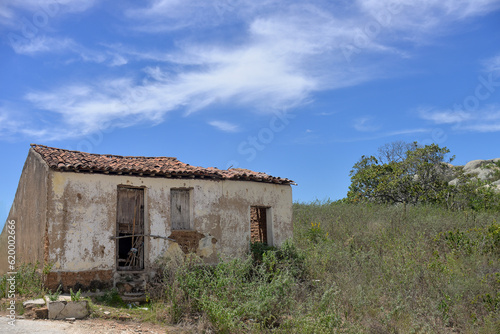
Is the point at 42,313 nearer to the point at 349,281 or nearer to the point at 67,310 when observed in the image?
the point at 67,310

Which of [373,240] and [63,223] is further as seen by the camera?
[373,240]

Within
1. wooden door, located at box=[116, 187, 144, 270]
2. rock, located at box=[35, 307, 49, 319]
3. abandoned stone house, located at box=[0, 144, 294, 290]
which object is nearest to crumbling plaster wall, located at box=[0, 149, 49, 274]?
abandoned stone house, located at box=[0, 144, 294, 290]

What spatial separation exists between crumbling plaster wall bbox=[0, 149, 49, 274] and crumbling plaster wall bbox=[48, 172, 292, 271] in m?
0.52

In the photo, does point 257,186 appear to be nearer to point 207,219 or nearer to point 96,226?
point 207,219

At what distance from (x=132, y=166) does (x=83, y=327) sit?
16.4 ft

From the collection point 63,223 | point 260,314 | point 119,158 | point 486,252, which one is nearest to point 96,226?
point 63,223

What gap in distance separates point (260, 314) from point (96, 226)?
523 centimetres

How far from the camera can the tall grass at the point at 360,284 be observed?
11.1m

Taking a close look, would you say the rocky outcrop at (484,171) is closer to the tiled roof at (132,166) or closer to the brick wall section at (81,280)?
the tiled roof at (132,166)

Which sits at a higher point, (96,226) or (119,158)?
(119,158)

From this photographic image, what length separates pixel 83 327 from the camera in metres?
10.2

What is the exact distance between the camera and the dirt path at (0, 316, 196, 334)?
9562 millimetres

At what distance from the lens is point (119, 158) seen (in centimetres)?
1544

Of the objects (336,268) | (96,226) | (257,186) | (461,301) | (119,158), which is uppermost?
(119,158)
